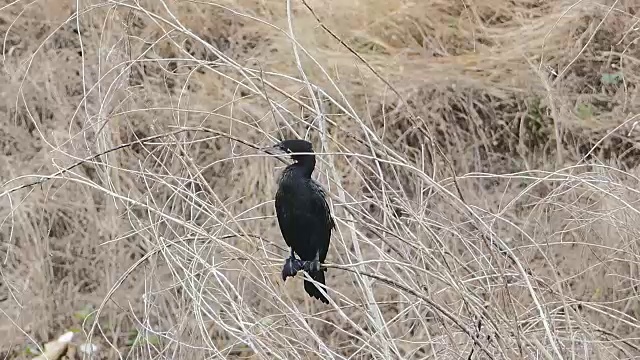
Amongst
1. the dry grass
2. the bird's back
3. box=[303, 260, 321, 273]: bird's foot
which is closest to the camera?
the bird's back

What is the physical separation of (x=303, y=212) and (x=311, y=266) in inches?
5.4

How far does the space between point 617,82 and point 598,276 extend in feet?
4.69

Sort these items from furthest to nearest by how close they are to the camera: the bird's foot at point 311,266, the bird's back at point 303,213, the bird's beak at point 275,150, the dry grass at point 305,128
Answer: the dry grass at point 305,128
the bird's foot at point 311,266
the bird's back at point 303,213
the bird's beak at point 275,150

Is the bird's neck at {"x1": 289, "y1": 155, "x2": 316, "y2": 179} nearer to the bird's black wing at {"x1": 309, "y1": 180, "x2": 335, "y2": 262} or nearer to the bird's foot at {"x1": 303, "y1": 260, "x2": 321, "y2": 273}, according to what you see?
the bird's black wing at {"x1": 309, "y1": 180, "x2": 335, "y2": 262}

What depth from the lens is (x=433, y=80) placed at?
13.6 ft

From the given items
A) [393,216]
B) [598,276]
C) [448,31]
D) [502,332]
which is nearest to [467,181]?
[598,276]

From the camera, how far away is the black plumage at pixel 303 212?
1680 millimetres

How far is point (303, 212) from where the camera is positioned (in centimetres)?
176

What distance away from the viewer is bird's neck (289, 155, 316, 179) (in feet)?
5.50

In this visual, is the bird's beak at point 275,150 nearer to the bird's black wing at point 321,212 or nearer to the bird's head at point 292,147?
the bird's head at point 292,147

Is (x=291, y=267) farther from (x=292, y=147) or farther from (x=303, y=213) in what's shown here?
(x=292, y=147)

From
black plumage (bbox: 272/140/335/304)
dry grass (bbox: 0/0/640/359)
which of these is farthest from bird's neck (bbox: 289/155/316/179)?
dry grass (bbox: 0/0/640/359)

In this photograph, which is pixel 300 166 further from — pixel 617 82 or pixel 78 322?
pixel 617 82

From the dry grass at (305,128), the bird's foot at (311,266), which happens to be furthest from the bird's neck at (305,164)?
the dry grass at (305,128)
